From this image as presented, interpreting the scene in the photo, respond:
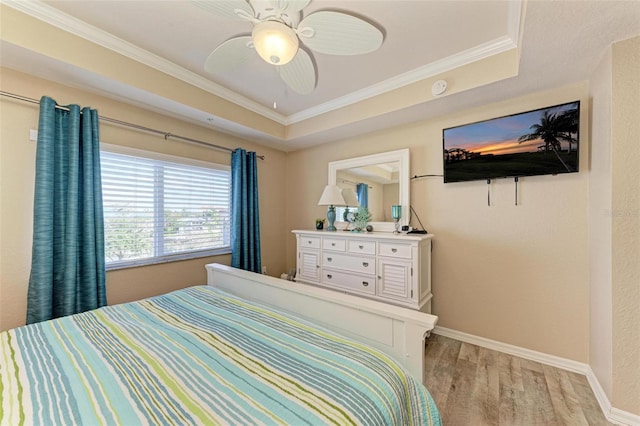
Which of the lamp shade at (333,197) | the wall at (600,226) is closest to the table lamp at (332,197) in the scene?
the lamp shade at (333,197)

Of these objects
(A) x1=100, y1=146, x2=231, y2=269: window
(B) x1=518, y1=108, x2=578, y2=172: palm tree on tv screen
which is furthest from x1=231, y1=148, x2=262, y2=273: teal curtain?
(B) x1=518, y1=108, x2=578, y2=172: palm tree on tv screen

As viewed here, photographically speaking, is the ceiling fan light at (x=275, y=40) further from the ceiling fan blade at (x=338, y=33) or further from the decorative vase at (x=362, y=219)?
the decorative vase at (x=362, y=219)

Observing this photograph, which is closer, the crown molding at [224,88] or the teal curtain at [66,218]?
the crown molding at [224,88]

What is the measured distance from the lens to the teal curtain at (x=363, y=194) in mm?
3029

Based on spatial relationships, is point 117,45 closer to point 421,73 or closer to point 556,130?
point 421,73

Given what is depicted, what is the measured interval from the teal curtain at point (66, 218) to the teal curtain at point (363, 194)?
8.40 ft

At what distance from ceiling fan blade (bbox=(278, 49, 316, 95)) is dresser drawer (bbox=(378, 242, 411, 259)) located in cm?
154

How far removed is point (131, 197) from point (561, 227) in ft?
12.4

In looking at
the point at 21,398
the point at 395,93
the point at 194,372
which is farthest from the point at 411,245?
the point at 21,398

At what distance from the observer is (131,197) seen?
2354 mm

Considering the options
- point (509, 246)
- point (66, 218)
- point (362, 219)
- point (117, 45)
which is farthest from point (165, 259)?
point (509, 246)

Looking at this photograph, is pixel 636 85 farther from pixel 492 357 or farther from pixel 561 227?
pixel 492 357

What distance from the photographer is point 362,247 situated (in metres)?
2.56

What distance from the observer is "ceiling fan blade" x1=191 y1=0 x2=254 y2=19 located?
1.16 m
